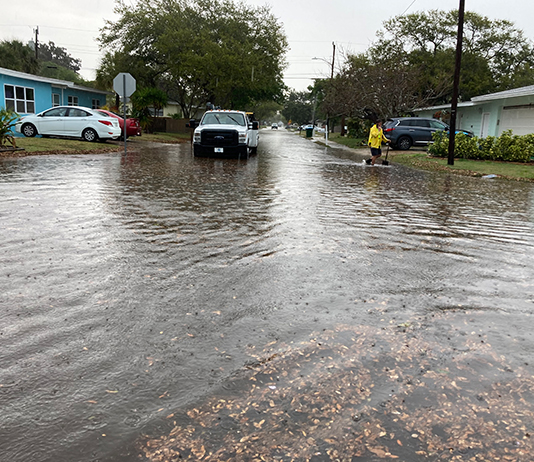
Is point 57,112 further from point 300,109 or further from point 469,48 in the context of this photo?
point 300,109

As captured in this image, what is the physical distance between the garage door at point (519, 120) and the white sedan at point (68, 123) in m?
21.7

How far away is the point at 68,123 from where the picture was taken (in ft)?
78.2

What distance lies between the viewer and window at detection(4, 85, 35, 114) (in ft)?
91.3

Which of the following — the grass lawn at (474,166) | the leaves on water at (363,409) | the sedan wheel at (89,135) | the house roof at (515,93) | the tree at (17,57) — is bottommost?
the leaves on water at (363,409)

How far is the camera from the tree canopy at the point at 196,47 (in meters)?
39.0

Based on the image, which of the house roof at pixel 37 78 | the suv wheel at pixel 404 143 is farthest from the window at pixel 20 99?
the suv wheel at pixel 404 143

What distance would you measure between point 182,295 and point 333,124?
71782 millimetres

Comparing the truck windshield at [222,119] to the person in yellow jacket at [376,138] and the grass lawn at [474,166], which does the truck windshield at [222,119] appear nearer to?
the person in yellow jacket at [376,138]

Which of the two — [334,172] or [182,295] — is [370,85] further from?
[182,295]

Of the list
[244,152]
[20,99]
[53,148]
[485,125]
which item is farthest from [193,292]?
[485,125]

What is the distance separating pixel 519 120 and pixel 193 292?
29.6m

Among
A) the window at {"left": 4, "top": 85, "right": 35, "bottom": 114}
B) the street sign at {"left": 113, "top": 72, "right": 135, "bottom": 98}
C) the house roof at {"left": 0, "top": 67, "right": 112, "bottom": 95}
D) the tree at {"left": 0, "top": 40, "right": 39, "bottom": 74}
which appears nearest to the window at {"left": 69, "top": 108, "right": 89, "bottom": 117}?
the house roof at {"left": 0, "top": 67, "right": 112, "bottom": 95}

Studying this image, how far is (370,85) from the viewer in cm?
3397

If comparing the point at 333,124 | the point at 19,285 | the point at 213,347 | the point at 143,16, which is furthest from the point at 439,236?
the point at 333,124
